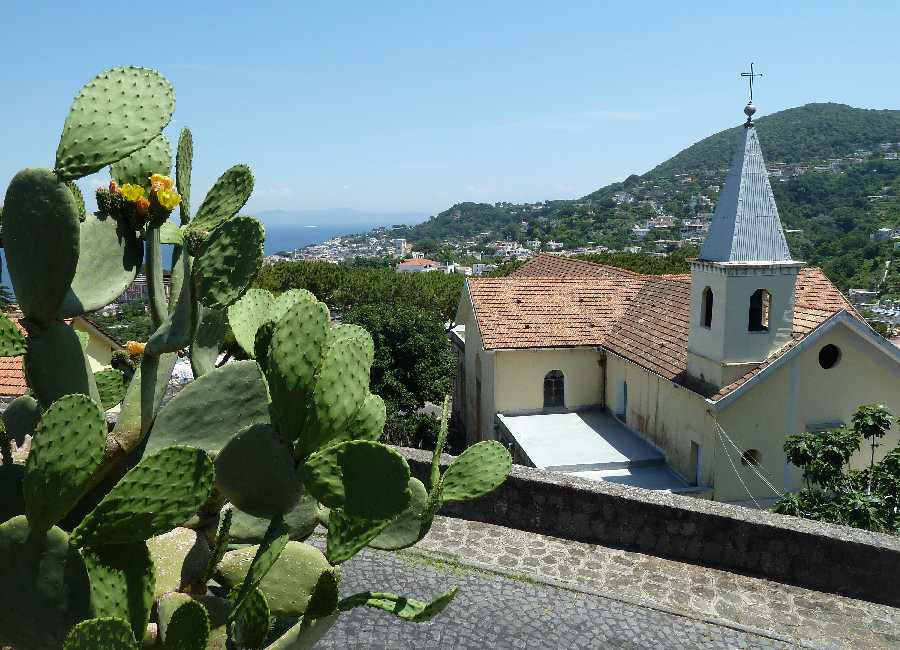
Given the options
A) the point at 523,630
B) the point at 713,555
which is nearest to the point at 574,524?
the point at 713,555

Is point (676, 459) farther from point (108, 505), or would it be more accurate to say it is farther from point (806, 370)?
point (108, 505)

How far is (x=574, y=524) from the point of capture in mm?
8398

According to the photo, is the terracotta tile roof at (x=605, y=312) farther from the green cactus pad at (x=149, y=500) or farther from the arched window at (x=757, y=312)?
the green cactus pad at (x=149, y=500)

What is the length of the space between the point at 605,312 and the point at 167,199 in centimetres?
1512

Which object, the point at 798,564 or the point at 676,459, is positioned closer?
the point at 798,564

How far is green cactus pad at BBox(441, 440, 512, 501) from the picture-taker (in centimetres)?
394

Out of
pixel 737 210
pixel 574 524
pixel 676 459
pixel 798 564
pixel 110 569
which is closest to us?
pixel 110 569

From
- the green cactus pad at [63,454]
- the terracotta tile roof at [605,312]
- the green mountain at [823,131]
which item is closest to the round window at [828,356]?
the terracotta tile roof at [605,312]

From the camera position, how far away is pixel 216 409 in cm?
319

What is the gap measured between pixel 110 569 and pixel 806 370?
12772 mm

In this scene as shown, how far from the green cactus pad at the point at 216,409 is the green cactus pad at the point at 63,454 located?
0.87 metres

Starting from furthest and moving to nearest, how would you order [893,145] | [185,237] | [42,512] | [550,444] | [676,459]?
[893,145] < [550,444] < [676,459] < [185,237] < [42,512]

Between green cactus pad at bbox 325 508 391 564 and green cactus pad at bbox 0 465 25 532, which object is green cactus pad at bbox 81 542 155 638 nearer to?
green cactus pad at bbox 0 465 25 532

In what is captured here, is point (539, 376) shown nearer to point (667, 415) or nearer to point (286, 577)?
point (667, 415)
